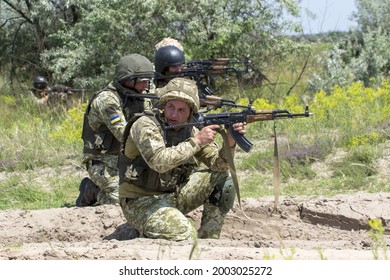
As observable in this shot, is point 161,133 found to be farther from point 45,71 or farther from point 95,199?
point 45,71

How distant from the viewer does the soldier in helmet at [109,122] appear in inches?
284

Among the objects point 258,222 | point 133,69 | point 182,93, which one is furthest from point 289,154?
point 182,93

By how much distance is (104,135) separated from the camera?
7.48m

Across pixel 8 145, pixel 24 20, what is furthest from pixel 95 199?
pixel 24 20

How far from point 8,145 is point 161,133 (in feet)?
17.9

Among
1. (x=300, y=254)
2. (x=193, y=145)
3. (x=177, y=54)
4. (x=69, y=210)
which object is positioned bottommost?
(x=69, y=210)

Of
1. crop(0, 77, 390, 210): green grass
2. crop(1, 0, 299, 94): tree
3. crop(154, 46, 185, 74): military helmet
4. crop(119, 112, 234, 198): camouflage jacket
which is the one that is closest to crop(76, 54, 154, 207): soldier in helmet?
crop(154, 46, 185, 74): military helmet

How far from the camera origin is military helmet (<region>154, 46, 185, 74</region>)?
783cm

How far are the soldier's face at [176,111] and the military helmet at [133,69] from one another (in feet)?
5.34

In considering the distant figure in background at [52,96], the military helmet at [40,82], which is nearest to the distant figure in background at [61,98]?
the distant figure in background at [52,96]

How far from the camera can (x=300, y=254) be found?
4.66 m

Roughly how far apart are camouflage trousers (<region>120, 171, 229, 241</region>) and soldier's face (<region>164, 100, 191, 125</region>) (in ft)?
2.15

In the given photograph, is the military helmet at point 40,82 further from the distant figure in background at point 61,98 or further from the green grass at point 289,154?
the green grass at point 289,154

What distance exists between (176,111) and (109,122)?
176 centimetres
